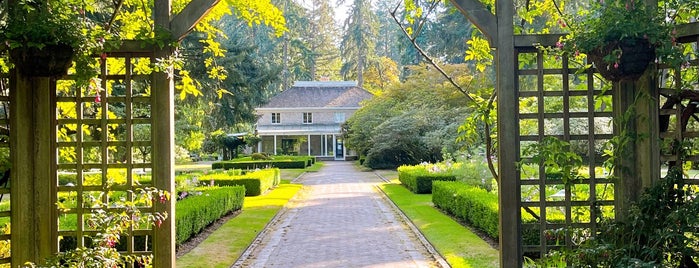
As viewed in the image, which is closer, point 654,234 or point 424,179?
point 654,234

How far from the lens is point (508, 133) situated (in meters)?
4.61

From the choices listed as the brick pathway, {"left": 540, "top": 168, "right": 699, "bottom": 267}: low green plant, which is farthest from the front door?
{"left": 540, "top": 168, "right": 699, "bottom": 267}: low green plant

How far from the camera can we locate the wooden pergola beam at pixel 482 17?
464cm

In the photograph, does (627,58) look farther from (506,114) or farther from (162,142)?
(162,142)

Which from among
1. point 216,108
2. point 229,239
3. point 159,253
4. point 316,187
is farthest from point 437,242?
point 216,108

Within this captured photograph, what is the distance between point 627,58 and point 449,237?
5607 millimetres

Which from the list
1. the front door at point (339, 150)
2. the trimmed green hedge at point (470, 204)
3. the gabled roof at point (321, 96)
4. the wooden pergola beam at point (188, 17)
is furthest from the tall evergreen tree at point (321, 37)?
the wooden pergola beam at point (188, 17)

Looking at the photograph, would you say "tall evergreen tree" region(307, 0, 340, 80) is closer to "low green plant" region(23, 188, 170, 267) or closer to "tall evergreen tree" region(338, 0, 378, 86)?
"tall evergreen tree" region(338, 0, 378, 86)

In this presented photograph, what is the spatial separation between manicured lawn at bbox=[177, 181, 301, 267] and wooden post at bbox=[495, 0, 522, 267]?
13.5ft

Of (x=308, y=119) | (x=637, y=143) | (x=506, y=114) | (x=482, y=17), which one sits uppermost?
(x=308, y=119)

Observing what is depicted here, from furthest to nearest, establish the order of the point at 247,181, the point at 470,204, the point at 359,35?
the point at 359,35 → the point at 247,181 → the point at 470,204

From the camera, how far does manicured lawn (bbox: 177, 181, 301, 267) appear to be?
7.74 meters

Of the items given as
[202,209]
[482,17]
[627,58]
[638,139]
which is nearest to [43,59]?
[482,17]

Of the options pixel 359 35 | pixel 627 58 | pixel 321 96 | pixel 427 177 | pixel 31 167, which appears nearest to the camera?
pixel 627 58
